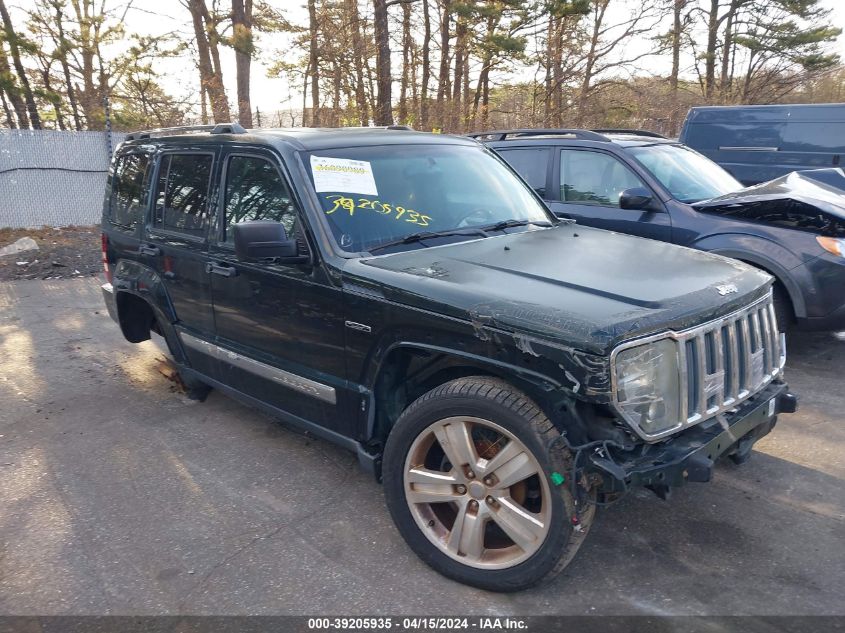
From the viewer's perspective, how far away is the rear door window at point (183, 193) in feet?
13.7

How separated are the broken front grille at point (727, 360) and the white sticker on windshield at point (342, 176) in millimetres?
1872

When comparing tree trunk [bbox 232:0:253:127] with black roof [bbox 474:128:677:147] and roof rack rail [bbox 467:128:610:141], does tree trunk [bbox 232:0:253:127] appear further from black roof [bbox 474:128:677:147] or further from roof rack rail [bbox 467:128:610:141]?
black roof [bbox 474:128:677:147]

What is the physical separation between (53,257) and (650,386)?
10.7 m

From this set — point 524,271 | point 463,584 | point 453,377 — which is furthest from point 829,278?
point 463,584

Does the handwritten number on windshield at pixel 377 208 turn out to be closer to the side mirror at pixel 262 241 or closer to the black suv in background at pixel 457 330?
the black suv in background at pixel 457 330

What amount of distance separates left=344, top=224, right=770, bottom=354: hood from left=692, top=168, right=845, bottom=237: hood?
2325mm

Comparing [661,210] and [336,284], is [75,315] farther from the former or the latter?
[661,210]

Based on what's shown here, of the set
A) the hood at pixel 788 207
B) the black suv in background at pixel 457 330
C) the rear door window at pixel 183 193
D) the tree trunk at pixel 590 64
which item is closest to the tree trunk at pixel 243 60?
the tree trunk at pixel 590 64

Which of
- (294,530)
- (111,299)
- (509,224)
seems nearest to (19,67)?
(111,299)

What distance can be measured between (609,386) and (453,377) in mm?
875

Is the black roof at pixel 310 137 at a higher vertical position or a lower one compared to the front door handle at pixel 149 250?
higher

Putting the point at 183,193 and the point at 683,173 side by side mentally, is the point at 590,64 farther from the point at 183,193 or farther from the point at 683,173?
the point at 183,193

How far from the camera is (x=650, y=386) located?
2.50m

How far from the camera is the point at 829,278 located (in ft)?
16.7
